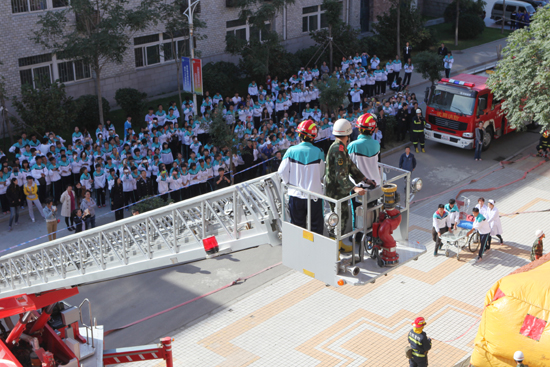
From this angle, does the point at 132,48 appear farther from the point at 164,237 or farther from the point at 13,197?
the point at 164,237

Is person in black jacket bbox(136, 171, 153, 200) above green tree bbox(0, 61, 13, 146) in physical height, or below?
below

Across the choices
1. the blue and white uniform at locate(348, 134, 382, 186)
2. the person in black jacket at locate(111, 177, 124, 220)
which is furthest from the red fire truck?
the blue and white uniform at locate(348, 134, 382, 186)

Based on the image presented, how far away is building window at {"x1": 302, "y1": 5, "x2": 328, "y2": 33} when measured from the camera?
33.5m

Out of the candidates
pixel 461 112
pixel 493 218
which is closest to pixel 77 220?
pixel 493 218

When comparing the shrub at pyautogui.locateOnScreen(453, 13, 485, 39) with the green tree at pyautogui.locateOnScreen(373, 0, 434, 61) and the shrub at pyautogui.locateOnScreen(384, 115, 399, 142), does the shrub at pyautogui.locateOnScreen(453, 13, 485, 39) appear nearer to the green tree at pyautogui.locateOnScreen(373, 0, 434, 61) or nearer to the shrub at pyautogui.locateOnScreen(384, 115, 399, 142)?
the green tree at pyautogui.locateOnScreen(373, 0, 434, 61)

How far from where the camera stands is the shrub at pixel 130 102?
23547 mm

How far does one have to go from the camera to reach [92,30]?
21.5 metres

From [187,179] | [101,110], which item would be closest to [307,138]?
[187,179]

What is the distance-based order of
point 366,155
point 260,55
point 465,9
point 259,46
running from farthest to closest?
point 465,9 < point 259,46 < point 260,55 < point 366,155

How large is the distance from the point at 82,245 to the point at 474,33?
33196mm

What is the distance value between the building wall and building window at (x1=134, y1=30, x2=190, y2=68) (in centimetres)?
30

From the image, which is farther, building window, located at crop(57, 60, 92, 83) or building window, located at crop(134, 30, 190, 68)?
building window, located at crop(134, 30, 190, 68)

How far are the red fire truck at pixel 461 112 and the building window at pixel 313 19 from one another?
510 inches

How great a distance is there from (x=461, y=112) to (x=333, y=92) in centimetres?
446
